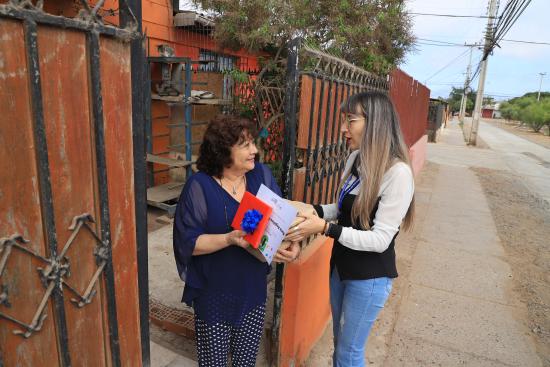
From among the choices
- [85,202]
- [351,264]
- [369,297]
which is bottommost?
[369,297]

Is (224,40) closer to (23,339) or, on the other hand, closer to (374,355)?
(374,355)

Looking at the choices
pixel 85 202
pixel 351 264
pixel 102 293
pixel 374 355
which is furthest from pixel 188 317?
pixel 85 202

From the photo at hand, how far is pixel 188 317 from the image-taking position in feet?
10.7

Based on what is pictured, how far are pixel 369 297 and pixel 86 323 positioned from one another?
1.32 m

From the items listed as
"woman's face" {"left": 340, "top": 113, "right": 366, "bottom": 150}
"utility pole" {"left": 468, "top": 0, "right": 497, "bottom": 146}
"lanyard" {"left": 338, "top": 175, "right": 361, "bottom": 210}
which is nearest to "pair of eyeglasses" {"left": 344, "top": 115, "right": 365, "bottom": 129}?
"woman's face" {"left": 340, "top": 113, "right": 366, "bottom": 150}

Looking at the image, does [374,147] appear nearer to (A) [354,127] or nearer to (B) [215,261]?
(A) [354,127]

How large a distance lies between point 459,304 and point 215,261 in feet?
10.1

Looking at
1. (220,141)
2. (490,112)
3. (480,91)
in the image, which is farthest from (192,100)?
(490,112)

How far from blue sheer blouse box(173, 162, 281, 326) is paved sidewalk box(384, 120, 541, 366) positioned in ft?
5.35

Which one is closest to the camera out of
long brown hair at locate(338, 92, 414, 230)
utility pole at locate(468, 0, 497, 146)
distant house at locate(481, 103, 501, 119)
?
long brown hair at locate(338, 92, 414, 230)

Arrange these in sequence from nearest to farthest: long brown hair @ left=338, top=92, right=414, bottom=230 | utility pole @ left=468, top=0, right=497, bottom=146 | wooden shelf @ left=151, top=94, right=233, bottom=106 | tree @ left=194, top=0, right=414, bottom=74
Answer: long brown hair @ left=338, top=92, right=414, bottom=230
wooden shelf @ left=151, top=94, right=233, bottom=106
tree @ left=194, top=0, right=414, bottom=74
utility pole @ left=468, top=0, right=497, bottom=146

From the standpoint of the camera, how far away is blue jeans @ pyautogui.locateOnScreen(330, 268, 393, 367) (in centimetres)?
196

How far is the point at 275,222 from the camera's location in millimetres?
1651

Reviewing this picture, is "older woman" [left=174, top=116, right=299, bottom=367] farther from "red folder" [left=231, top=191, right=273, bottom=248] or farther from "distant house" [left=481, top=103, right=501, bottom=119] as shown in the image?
"distant house" [left=481, top=103, right=501, bottom=119]
